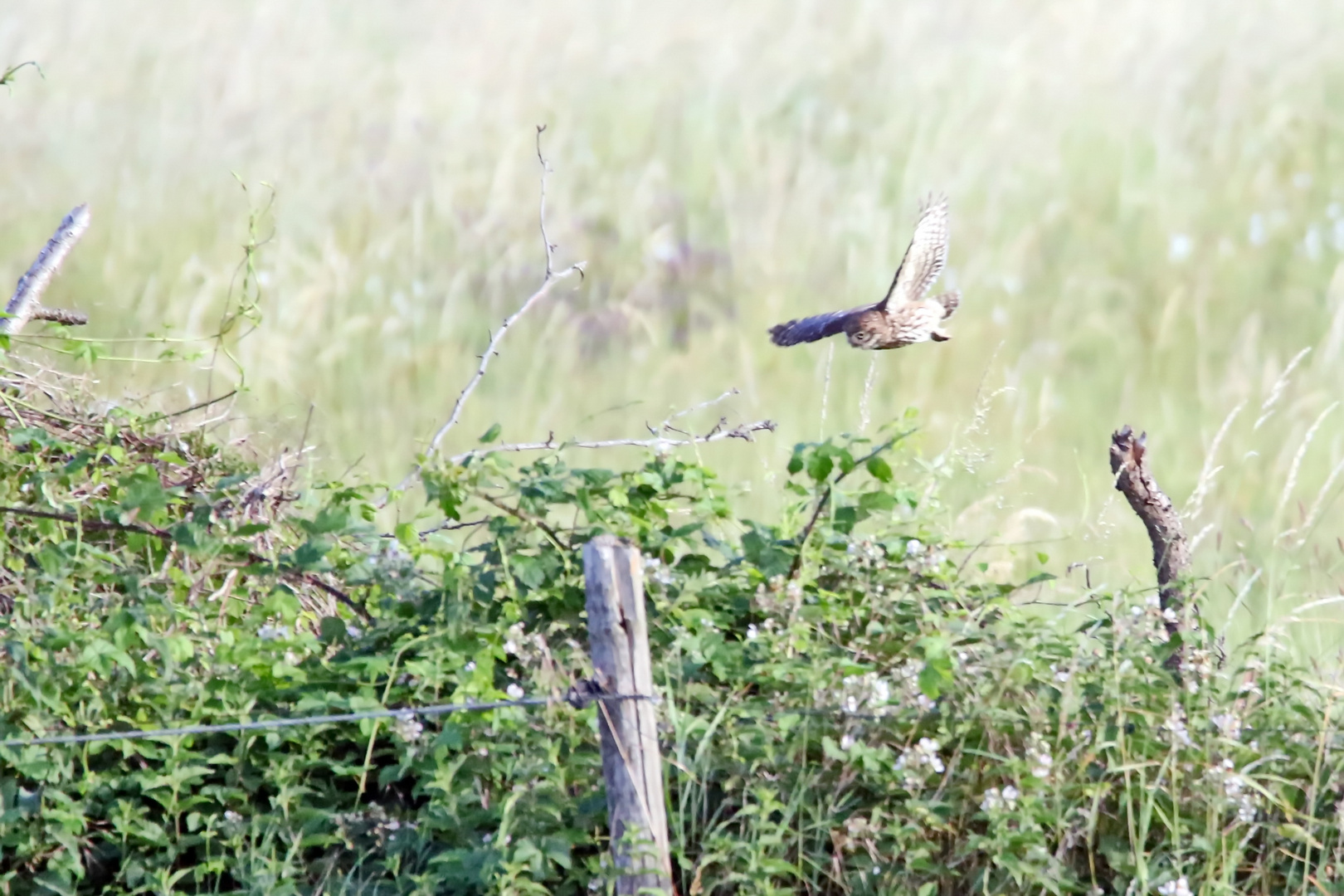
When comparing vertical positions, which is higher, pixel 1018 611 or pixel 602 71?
pixel 602 71

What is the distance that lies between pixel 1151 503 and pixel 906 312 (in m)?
0.87

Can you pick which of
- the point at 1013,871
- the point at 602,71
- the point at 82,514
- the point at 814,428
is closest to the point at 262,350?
the point at 814,428

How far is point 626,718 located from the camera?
9.69ft

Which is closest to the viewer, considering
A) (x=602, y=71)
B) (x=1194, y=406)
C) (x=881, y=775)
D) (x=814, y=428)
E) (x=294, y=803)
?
(x=881, y=775)

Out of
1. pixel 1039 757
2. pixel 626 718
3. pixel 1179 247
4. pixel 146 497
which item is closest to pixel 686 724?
pixel 626 718

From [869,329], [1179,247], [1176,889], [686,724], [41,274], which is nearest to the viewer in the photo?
[1176,889]

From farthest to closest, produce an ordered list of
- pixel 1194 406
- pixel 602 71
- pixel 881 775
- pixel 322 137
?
pixel 602 71, pixel 322 137, pixel 1194 406, pixel 881 775

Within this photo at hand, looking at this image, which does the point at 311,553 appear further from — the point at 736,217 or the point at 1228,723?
the point at 736,217

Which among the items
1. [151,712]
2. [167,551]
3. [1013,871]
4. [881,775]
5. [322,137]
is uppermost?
[322,137]

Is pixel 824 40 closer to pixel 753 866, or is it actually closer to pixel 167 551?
pixel 167 551

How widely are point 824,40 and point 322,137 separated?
3.55 meters

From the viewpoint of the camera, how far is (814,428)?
6.99 m

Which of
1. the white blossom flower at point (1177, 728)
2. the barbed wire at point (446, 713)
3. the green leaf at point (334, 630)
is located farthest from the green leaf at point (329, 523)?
the white blossom flower at point (1177, 728)

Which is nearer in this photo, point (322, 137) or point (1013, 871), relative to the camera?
point (1013, 871)
